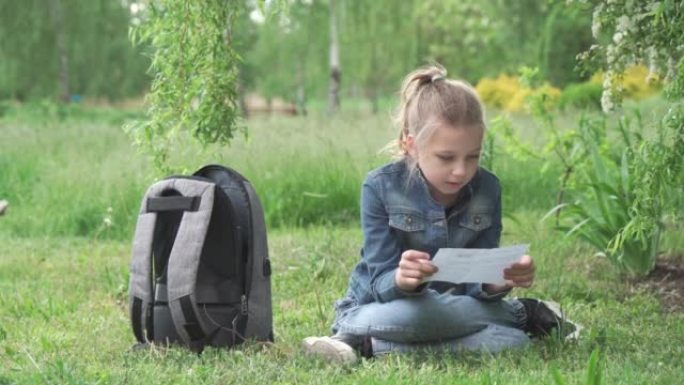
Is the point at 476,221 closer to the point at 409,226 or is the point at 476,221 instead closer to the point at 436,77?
the point at 409,226

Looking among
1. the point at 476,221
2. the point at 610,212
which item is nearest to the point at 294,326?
the point at 476,221

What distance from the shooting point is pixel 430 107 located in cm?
381

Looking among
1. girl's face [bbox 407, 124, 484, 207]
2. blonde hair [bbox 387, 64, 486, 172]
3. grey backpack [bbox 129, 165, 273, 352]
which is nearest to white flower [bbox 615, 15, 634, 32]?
blonde hair [bbox 387, 64, 486, 172]

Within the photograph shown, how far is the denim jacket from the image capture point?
3922 mm

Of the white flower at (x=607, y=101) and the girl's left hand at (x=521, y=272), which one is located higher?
the white flower at (x=607, y=101)

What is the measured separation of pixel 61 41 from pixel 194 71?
24.1 meters

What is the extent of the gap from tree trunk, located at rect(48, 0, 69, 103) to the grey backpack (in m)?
24.5

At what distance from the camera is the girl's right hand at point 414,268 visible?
357 cm

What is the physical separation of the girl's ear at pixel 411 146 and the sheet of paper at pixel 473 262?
0.46 metres

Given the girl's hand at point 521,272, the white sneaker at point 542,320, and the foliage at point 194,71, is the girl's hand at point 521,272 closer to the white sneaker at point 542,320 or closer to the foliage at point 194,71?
the white sneaker at point 542,320

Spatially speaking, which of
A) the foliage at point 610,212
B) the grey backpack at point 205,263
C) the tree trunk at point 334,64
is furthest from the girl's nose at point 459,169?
the tree trunk at point 334,64

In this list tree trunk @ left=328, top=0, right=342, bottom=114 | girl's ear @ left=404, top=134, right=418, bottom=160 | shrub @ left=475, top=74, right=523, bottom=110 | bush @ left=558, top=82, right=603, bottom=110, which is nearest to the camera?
girl's ear @ left=404, top=134, right=418, bottom=160

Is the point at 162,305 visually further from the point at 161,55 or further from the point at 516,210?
the point at 516,210

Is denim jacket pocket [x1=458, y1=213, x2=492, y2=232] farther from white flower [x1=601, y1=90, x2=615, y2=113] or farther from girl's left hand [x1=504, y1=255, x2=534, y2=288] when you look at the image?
white flower [x1=601, y1=90, x2=615, y2=113]
